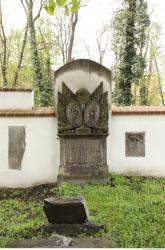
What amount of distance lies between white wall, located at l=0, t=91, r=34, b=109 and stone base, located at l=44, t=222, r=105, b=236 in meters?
5.56

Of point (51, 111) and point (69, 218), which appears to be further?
point (51, 111)

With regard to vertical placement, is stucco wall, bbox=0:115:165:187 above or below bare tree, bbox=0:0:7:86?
below

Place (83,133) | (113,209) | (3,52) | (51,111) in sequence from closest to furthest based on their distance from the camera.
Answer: (113,209), (83,133), (51,111), (3,52)

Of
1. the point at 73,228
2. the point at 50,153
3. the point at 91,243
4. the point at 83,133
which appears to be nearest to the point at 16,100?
the point at 50,153

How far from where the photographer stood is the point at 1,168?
36.2ft

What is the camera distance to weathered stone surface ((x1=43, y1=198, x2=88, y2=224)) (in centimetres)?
640

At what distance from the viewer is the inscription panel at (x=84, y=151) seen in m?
10.3

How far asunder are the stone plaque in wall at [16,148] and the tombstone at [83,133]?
1.22 m

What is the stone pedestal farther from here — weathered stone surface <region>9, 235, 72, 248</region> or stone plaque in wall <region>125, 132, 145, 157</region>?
weathered stone surface <region>9, 235, 72, 248</region>

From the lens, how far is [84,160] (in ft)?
33.9

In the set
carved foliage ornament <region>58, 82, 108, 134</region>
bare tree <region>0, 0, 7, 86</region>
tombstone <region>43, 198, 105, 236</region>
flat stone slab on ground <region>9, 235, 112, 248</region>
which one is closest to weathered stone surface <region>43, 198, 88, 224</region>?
tombstone <region>43, 198, 105, 236</region>

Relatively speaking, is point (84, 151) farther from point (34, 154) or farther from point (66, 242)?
point (66, 242)

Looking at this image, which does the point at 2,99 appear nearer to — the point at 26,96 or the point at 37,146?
the point at 26,96

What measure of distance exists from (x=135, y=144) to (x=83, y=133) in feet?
6.21
